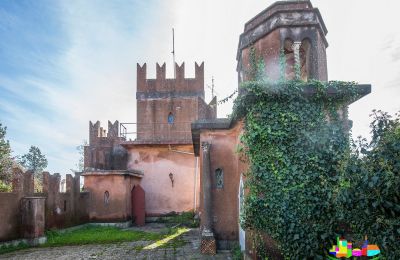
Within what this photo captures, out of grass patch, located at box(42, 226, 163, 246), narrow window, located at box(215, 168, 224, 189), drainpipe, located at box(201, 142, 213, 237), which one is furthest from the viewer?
grass patch, located at box(42, 226, 163, 246)

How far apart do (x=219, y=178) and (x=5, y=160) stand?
23364 mm

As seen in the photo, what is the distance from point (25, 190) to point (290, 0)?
482 inches

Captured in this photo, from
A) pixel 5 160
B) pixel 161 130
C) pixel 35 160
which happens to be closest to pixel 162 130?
pixel 161 130

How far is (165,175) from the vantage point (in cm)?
2383

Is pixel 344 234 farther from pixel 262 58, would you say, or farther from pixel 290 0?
pixel 290 0

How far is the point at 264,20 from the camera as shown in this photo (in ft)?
31.4

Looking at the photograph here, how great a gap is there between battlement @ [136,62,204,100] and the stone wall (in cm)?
1134

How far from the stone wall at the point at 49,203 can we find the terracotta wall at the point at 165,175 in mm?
5494

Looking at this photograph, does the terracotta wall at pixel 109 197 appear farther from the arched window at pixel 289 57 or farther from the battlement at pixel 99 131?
the arched window at pixel 289 57

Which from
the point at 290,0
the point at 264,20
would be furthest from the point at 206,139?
the point at 290,0

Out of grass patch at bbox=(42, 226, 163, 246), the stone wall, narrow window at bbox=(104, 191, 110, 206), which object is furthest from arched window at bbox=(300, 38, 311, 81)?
narrow window at bbox=(104, 191, 110, 206)

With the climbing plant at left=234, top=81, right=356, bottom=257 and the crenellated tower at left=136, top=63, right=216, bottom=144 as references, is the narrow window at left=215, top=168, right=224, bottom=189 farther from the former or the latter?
the crenellated tower at left=136, top=63, right=216, bottom=144

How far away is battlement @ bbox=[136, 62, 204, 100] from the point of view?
27656 mm

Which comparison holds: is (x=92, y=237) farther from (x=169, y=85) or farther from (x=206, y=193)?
(x=169, y=85)
